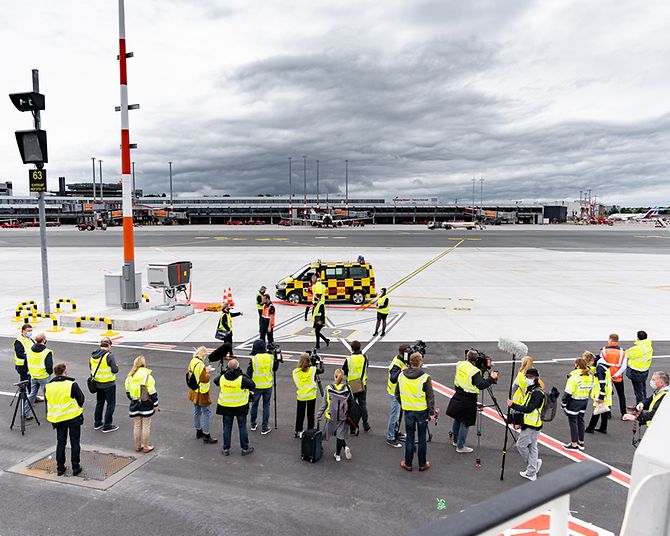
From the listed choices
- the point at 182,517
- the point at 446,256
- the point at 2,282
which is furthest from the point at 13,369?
the point at 446,256

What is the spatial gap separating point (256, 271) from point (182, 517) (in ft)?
84.1

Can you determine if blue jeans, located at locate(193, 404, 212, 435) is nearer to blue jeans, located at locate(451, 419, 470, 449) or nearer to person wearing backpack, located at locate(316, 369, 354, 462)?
person wearing backpack, located at locate(316, 369, 354, 462)

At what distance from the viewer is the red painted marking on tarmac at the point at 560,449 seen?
7484 millimetres

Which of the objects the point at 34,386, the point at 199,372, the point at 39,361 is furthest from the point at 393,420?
the point at 34,386

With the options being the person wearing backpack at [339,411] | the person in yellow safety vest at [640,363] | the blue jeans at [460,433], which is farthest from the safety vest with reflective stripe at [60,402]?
the person in yellow safety vest at [640,363]

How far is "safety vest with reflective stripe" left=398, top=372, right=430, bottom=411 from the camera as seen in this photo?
7750 mm

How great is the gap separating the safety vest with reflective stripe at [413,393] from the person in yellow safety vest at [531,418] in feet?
4.73

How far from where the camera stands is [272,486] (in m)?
7.32

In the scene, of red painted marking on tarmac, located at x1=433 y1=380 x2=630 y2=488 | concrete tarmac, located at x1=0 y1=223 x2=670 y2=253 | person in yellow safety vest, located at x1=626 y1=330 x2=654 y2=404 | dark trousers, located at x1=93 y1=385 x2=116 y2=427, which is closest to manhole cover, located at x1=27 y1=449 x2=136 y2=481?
dark trousers, located at x1=93 y1=385 x2=116 y2=427

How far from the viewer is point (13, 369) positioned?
13.0 metres

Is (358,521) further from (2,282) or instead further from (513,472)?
(2,282)

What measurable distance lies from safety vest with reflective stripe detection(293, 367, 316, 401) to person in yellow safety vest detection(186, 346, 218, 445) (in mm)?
1600

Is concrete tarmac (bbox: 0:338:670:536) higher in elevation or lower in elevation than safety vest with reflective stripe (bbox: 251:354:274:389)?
lower

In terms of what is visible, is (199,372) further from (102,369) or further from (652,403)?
(652,403)
